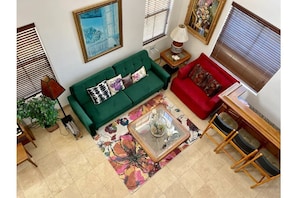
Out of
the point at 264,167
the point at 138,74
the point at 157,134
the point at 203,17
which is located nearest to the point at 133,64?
the point at 138,74

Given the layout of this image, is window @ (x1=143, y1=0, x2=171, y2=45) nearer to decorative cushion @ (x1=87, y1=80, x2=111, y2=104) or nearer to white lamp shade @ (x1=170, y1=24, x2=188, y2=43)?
white lamp shade @ (x1=170, y1=24, x2=188, y2=43)

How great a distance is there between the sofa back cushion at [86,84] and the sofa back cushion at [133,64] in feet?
0.71

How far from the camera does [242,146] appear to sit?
4.20 m

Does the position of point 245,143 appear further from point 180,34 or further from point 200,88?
point 180,34

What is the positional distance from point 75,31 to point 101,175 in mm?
2828

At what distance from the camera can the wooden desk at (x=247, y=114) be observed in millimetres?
4102

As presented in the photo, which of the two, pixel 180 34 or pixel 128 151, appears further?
pixel 180 34

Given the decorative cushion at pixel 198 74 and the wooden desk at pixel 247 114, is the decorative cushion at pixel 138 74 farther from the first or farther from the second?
the wooden desk at pixel 247 114

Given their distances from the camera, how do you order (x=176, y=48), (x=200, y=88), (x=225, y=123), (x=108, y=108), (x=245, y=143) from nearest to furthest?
1. (x=245, y=143)
2. (x=225, y=123)
3. (x=108, y=108)
4. (x=200, y=88)
5. (x=176, y=48)

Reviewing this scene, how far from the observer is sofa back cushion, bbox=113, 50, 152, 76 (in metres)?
5.12

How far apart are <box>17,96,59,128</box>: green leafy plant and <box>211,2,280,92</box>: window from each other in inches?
158

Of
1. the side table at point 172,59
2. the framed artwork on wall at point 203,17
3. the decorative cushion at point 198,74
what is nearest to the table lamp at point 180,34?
the framed artwork on wall at point 203,17
